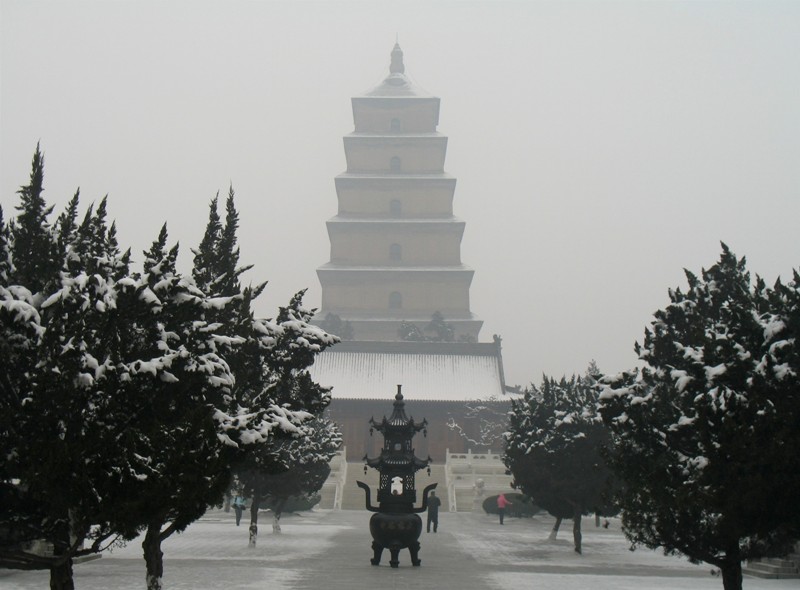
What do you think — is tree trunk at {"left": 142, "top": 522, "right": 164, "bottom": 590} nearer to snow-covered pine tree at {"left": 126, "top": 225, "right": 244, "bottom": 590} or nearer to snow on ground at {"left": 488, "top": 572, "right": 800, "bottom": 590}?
snow-covered pine tree at {"left": 126, "top": 225, "right": 244, "bottom": 590}

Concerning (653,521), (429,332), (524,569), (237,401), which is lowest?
(524,569)

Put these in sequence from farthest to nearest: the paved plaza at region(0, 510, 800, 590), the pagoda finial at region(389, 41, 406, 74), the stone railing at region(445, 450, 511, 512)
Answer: the pagoda finial at region(389, 41, 406, 74) < the stone railing at region(445, 450, 511, 512) < the paved plaza at region(0, 510, 800, 590)

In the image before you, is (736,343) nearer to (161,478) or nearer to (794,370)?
(794,370)

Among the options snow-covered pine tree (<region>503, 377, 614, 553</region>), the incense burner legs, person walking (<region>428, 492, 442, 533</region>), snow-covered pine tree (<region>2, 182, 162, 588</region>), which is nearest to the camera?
snow-covered pine tree (<region>2, 182, 162, 588</region>)

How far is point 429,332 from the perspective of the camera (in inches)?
2334

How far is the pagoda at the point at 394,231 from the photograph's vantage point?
6238 cm

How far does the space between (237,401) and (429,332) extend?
47.6m

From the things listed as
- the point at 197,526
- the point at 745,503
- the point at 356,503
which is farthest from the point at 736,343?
the point at 356,503

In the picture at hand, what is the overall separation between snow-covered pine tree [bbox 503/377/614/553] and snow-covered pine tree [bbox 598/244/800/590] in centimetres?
807

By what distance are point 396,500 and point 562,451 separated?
17.7ft

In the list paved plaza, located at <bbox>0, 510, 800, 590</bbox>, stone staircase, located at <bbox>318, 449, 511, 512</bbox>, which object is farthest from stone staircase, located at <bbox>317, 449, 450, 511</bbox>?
paved plaza, located at <bbox>0, 510, 800, 590</bbox>

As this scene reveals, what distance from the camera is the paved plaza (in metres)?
15.3

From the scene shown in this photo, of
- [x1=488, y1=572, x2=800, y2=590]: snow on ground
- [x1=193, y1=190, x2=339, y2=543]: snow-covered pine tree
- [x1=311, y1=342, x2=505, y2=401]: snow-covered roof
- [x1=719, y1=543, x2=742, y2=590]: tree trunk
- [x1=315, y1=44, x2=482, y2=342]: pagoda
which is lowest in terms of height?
[x1=488, y1=572, x2=800, y2=590]: snow on ground

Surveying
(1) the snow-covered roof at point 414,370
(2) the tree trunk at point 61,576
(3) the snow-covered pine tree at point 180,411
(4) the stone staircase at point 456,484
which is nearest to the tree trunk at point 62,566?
(2) the tree trunk at point 61,576
